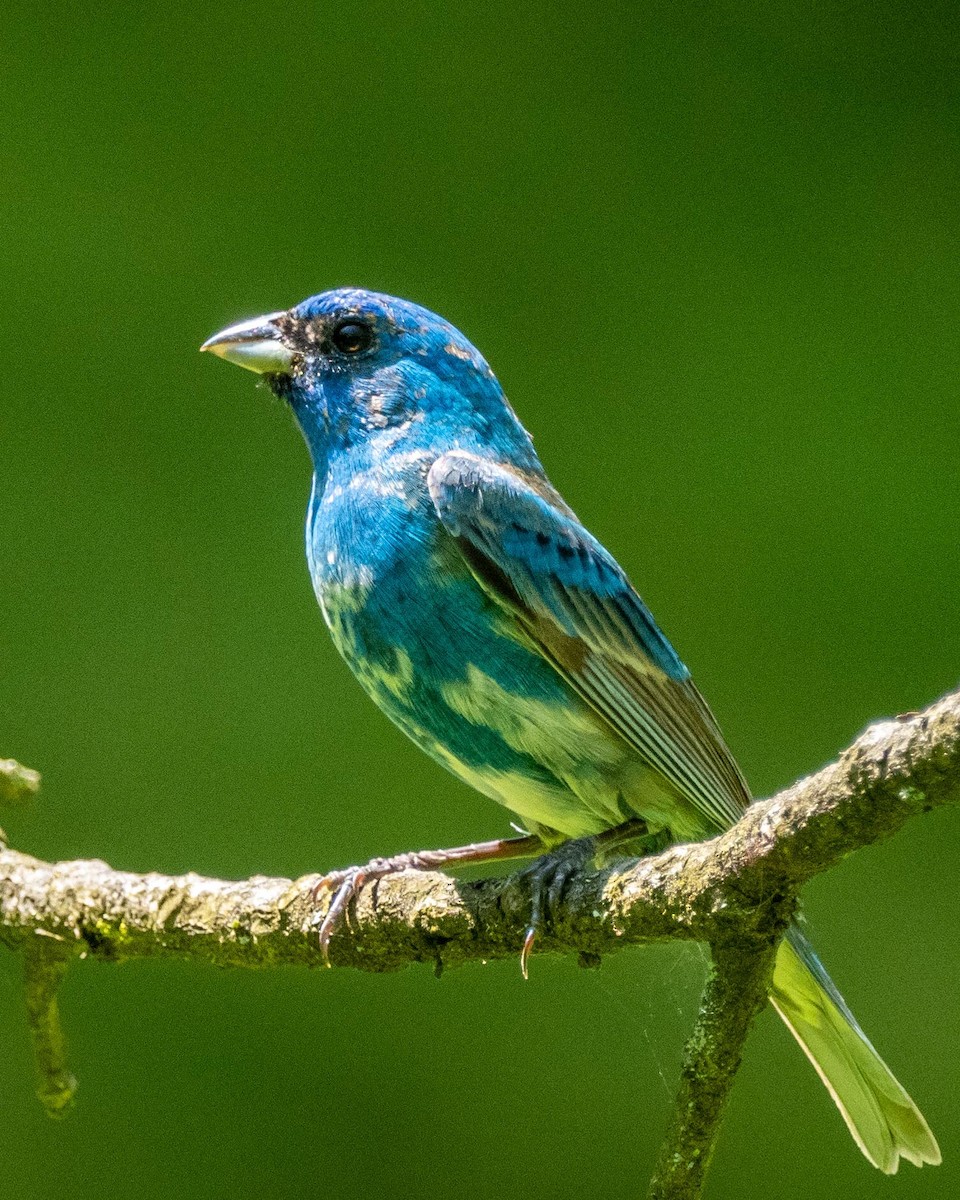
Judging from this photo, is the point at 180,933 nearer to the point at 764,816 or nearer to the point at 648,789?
the point at 648,789

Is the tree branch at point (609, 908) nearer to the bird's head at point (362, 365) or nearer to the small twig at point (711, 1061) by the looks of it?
the small twig at point (711, 1061)

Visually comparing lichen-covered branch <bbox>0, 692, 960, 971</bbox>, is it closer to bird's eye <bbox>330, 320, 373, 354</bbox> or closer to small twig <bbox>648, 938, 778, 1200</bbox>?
small twig <bbox>648, 938, 778, 1200</bbox>

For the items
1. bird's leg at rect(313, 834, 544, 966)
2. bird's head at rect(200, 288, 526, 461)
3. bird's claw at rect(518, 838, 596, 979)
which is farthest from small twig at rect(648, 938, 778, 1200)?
bird's head at rect(200, 288, 526, 461)

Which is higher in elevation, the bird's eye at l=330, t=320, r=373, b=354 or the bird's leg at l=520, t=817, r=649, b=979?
the bird's eye at l=330, t=320, r=373, b=354

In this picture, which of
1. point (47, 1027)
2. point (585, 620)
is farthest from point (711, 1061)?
point (47, 1027)

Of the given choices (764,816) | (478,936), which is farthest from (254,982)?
(764,816)

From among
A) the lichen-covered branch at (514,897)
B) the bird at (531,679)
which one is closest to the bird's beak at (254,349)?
the bird at (531,679)

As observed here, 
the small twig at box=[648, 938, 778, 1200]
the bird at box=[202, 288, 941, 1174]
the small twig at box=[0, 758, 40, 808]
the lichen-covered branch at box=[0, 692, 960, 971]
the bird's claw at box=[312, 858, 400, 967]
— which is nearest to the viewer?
the lichen-covered branch at box=[0, 692, 960, 971]
